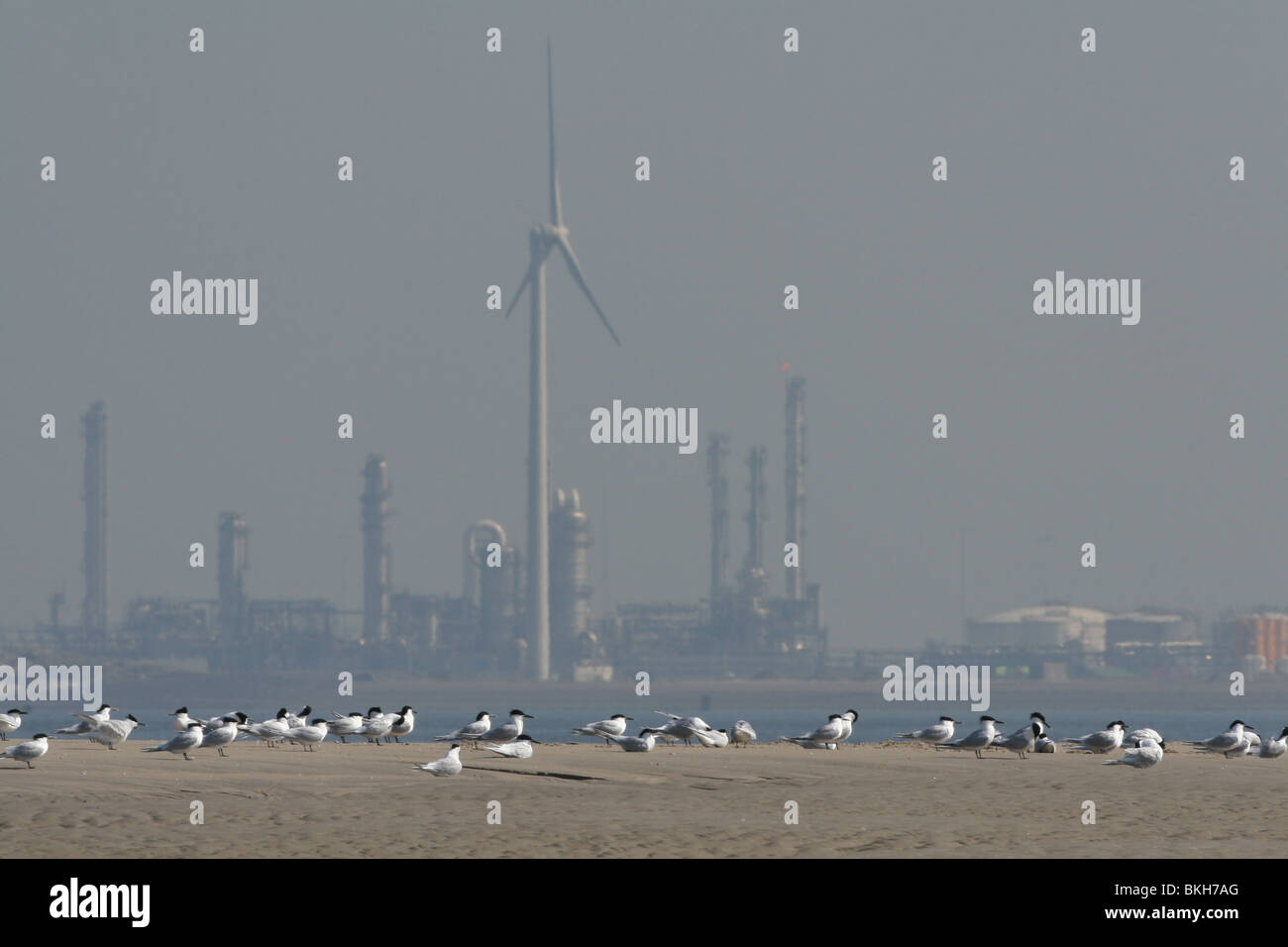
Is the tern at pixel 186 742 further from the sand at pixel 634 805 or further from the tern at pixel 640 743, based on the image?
the tern at pixel 640 743

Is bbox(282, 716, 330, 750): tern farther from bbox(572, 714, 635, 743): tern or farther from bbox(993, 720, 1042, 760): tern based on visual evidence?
bbox(993, 720, 1042, 760): tern

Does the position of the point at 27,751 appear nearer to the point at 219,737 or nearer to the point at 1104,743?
the point at 219,737

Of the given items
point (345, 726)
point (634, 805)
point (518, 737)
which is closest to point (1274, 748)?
point (518, 737)

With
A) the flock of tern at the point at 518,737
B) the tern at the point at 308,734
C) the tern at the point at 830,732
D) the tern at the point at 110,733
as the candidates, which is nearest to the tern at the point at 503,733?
the flock of tern at the point at 518,737

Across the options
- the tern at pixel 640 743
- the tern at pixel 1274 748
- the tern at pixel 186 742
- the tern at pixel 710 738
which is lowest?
the tern at pixel 1274 748

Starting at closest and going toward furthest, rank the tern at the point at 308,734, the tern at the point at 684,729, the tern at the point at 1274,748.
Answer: the tern at the point at 308,734 < the tern at the point at 1274,748 < the tern at the point at 684,729
